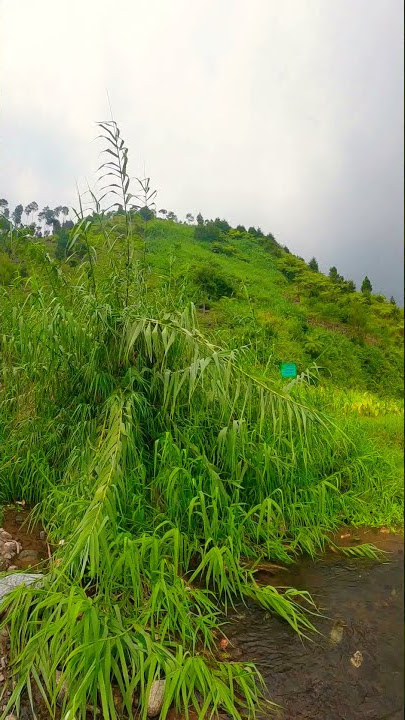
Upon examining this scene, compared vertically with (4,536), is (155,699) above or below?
below

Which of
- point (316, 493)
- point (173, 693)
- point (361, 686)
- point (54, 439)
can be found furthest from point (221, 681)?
point (54, 439)

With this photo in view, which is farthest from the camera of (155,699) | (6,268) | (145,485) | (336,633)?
(6,268)

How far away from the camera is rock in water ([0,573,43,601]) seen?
185 cm

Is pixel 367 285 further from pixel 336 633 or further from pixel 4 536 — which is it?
pixel 4 536

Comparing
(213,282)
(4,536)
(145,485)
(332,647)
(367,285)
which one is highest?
(213,282)

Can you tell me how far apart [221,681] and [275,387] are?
123 centimetres

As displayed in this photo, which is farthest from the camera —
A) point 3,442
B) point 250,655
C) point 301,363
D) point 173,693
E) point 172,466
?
point 301,363

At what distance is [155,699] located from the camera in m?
1.49

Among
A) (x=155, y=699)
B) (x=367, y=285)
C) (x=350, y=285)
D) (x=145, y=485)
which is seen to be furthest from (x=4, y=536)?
(x=367, y=285)

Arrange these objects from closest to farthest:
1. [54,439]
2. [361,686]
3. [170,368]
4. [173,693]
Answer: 1. [173,693]
2. [361,686]
3. [170,368]
4. [54,439]

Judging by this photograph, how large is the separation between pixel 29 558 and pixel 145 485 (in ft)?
1.96

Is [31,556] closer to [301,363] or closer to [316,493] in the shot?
[316,493]

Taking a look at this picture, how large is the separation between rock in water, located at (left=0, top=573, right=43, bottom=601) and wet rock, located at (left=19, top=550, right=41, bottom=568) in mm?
328

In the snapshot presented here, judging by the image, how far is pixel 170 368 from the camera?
7.98 feet
